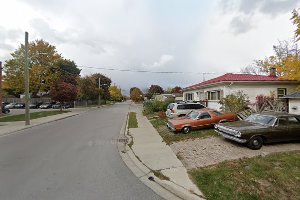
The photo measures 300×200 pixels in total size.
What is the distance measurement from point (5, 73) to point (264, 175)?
55.9 meters

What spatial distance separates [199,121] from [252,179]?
7.31 metres

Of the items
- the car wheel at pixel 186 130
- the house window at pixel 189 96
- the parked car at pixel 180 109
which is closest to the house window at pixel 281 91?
the parked car at pixel 180 109

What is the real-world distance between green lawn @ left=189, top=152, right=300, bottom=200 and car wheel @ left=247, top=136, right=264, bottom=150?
1.40 m

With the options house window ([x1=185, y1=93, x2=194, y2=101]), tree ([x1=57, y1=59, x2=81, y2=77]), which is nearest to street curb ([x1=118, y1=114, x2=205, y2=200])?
house window ([x1=185, y1=93, x2=194, y2=101])

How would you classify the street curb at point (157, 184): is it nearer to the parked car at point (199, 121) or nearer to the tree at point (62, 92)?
the parked car at point (199, 121)

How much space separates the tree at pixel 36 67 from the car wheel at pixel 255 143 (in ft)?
161

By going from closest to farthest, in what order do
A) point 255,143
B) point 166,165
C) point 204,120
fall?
point 166,165 → point 255,143 → point 204,120

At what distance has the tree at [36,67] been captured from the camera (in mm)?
49531

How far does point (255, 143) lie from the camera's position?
29.4 feet

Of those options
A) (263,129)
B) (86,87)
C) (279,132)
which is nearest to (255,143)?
(263,129)

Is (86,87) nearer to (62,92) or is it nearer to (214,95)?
(62,92)

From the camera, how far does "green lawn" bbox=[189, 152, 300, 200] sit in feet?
17.0

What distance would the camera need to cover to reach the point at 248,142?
889 cm

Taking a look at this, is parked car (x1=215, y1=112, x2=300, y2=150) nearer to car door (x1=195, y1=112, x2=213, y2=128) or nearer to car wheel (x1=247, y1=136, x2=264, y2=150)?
car wheel (x1=247, y1=136, x2=264, y2=150)
